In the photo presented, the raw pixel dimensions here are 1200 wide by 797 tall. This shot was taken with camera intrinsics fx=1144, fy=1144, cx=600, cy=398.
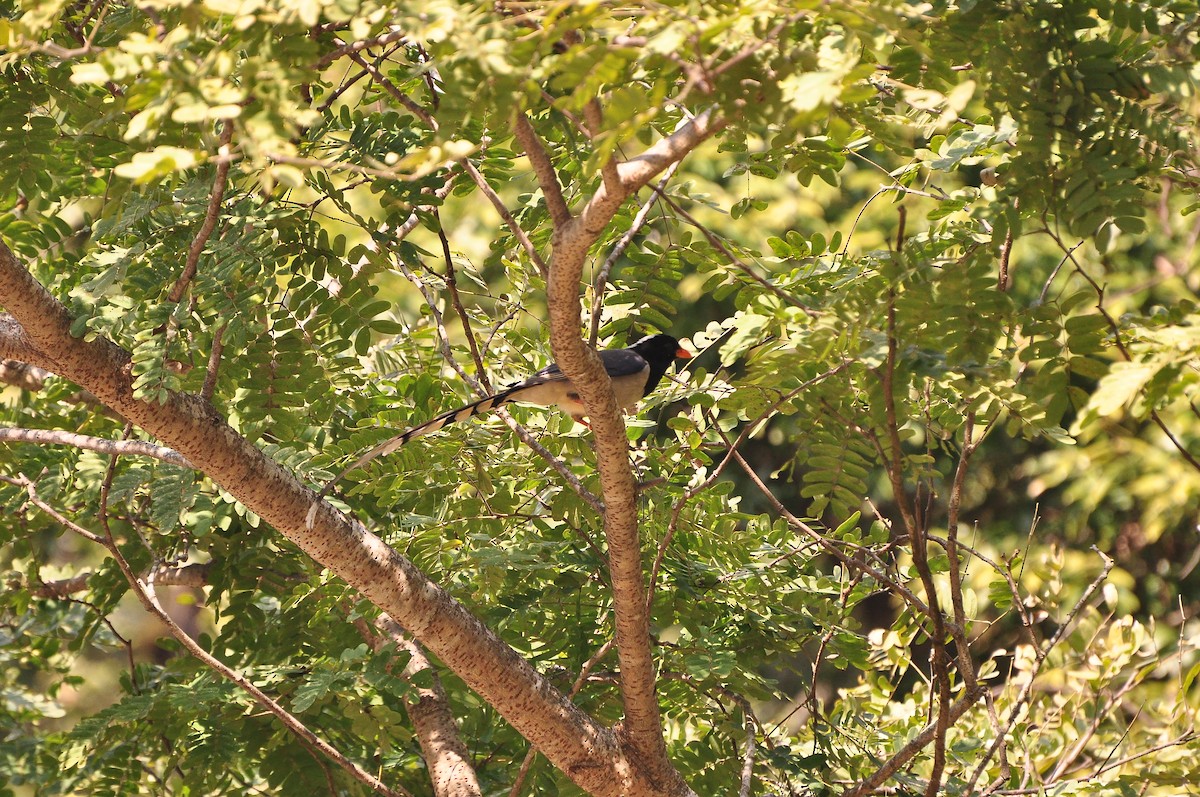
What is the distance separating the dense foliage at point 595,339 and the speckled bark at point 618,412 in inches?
4.3

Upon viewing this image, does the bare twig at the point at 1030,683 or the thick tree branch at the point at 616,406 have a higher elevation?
the thick tree branch at the point at 616,406

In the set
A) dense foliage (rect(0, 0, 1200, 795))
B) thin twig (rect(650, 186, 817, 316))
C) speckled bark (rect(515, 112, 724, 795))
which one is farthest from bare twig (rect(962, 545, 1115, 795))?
thin twig (rect(650, 186, 817, 316))

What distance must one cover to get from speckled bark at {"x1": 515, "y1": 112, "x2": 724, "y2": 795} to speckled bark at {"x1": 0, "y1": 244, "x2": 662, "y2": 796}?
0.32ft

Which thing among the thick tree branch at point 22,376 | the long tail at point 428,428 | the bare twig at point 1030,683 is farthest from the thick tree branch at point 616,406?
the thick tree branch at point 22,376

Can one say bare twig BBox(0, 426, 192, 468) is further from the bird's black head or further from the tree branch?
the bird's black head

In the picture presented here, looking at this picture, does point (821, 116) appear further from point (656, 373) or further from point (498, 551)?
point (656, 373)

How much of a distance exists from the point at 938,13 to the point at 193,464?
6.09 feet

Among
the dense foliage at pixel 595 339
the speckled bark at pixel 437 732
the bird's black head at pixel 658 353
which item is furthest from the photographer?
the bird's black head at pixel 658 353

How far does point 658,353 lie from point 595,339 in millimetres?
2103

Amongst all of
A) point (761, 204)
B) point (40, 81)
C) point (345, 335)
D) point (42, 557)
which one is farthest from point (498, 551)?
point (42, 557)

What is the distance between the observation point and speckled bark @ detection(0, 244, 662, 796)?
8.25ft

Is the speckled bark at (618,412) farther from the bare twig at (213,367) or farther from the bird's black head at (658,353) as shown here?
the bird's black head at (658,353)

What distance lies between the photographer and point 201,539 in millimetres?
3879

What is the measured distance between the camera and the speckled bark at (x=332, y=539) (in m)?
2.52
